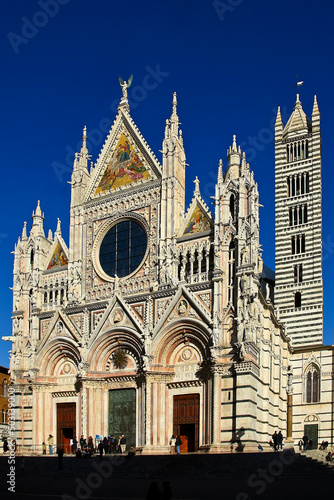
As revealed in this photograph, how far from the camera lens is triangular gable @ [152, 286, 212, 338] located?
3428cm

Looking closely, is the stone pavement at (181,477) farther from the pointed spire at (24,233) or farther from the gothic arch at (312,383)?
the gothic arch at (312,383)

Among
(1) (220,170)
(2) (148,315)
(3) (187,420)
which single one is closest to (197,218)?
(1) (220,170)

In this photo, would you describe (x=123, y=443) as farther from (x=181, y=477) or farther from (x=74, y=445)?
(x=181, y=477)

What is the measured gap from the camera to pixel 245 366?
32.1 metres

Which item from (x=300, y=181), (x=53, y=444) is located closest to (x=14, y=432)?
(x=53, y=444)

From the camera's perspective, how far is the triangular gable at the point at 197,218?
36469 millimetres

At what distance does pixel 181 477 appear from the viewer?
27141 millimetres

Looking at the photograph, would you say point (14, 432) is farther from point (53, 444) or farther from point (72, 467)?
point (72, 467)

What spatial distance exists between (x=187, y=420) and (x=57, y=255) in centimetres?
1367

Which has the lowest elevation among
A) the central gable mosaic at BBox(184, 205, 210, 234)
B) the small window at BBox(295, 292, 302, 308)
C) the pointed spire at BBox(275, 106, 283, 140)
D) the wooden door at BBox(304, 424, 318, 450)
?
the wooden door at BBox(304, 424, 318, 450)

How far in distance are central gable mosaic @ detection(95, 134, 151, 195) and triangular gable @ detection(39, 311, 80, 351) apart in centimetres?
785

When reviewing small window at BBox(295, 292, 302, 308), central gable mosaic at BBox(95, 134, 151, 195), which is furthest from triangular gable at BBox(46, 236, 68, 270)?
small window at BBox(295, 292, 302, 308)

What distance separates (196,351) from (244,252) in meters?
5.52

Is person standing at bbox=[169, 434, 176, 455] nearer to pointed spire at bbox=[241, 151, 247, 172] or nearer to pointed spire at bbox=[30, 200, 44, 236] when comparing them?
pointed spire at bbox=[241, 151, 247, 172]
